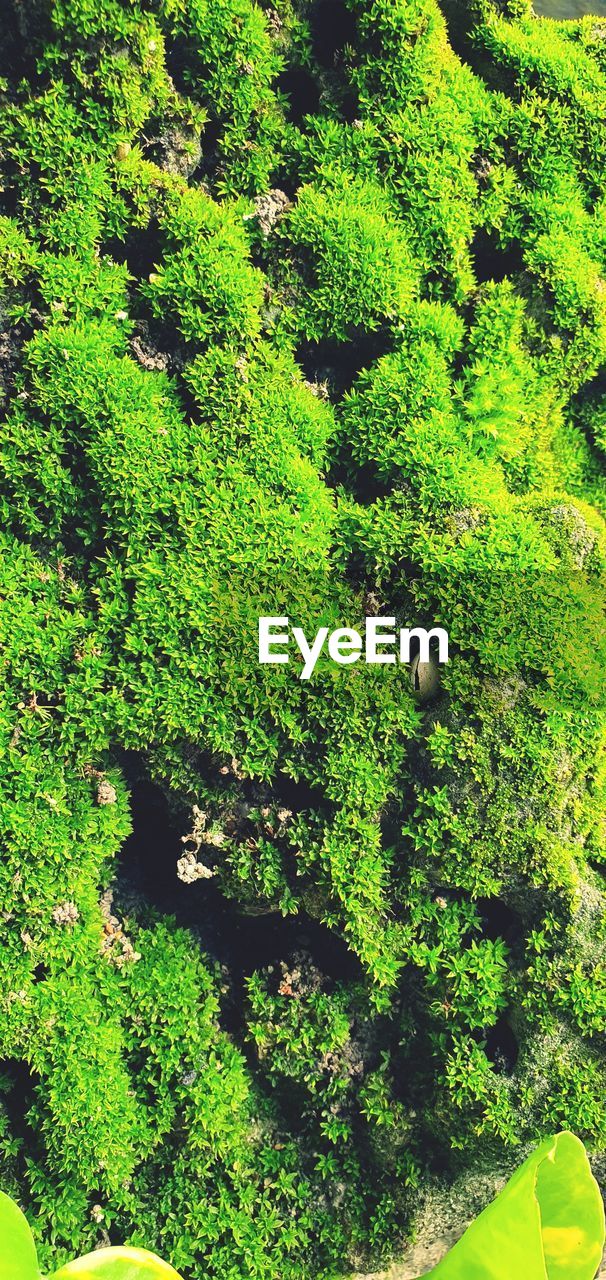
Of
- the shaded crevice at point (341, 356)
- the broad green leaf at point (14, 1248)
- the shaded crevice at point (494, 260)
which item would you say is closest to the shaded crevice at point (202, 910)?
the shaded crevice at point (341, 356)

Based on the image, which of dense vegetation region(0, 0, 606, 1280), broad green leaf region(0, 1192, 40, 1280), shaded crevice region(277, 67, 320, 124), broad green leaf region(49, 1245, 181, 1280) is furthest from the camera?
shaded crevice region(277, 67, 320, 124)

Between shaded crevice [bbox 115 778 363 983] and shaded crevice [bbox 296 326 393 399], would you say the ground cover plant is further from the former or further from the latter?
shaded crevice [bbox 296 326 393 399]

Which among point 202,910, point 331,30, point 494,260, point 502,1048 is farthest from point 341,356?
point 502,1048

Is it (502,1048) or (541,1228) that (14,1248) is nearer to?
(541,1228)

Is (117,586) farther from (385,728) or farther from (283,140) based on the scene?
(283,140)

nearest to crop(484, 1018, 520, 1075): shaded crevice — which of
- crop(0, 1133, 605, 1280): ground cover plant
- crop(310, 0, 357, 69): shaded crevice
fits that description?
crop(0, 1133, 605, 1280): ground cover plant

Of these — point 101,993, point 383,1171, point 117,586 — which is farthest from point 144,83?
point 383,1171

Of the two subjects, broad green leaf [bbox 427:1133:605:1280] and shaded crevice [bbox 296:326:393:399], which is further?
shaded crevice [bbox 296:326:393:399]
